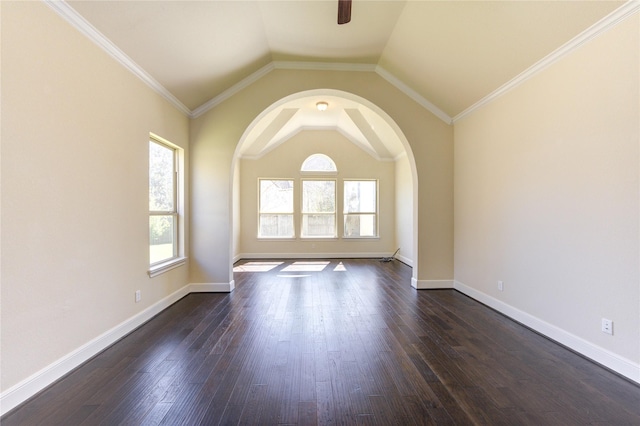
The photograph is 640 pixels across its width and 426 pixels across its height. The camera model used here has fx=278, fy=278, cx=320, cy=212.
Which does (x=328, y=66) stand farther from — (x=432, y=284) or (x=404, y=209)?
(x=404, y=209)

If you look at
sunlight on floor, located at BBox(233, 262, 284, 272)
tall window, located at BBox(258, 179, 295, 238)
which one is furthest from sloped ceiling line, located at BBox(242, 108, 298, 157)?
sunlight on floor, located at BBox(233, 262, 284, 272)

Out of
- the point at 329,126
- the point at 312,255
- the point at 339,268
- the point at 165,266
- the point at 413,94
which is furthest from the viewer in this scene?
the point at 312,255

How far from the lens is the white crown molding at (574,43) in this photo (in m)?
1.99

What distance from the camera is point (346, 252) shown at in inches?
295

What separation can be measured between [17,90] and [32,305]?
135 centimetres

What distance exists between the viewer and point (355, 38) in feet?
11.6

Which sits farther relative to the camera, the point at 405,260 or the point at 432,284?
the point at 405,260

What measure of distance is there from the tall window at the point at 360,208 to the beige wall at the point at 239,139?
332 centimetres

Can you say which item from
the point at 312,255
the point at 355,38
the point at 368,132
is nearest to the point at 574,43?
the point at 355,38

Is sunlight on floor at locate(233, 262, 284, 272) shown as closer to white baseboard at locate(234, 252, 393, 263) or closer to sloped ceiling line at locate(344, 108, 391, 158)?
white baseboard at locate(234, 252, 393, 263)

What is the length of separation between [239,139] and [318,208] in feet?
12.4

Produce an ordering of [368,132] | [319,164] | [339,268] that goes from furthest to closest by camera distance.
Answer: [319,164] < [368,132] < [339,268]

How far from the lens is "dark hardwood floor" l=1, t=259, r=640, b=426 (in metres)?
1.64

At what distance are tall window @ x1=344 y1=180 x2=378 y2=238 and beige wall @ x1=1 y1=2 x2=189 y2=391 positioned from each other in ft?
17.7
